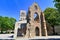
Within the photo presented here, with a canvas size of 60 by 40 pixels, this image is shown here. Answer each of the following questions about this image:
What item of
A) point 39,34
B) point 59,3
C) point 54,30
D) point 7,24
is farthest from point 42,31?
point 7,24

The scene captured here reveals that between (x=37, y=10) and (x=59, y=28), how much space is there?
12.9m

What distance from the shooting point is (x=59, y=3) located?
1255cm

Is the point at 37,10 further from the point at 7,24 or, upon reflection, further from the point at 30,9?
the point at 7,24

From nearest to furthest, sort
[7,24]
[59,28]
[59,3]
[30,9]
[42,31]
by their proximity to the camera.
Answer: [59,3] < [30,9] < [42,31] < [59,28] < [7,24]

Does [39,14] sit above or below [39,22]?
above

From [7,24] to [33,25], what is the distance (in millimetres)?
22384

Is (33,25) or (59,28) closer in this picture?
(33,25)

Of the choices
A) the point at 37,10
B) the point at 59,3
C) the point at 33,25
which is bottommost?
the point at 33,25

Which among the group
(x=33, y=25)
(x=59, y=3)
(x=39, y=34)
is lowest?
(x=39, y=34)

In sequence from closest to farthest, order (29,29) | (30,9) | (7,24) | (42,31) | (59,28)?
(29,29)
(30,9)
(42,31)
(59,28)
(7,24)

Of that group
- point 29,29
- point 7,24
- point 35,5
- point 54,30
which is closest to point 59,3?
point 29,29

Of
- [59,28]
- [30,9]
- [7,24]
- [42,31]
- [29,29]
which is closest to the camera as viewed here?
[29,29]

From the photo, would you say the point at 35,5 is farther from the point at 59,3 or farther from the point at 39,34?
the point at 59,3

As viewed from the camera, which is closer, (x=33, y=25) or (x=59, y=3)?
(x=59, y=3)
